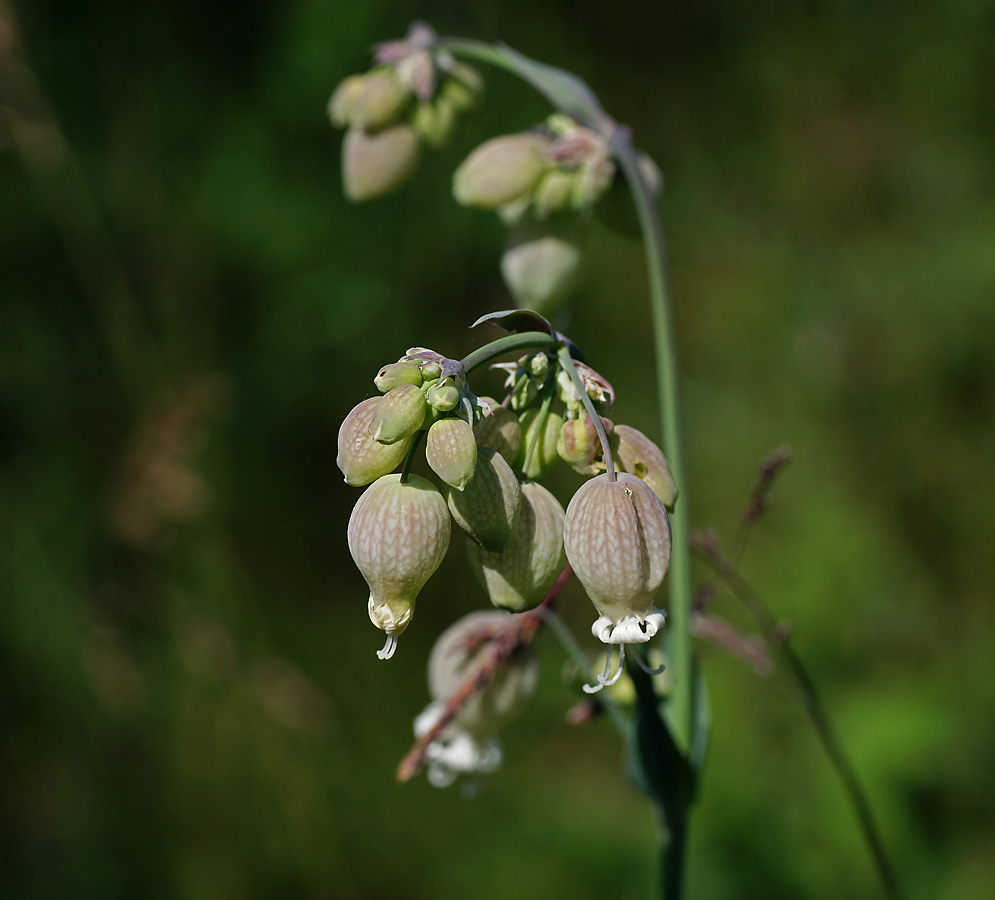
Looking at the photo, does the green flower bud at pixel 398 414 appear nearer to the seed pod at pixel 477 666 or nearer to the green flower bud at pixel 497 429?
the green flower bud at pixel 497 429

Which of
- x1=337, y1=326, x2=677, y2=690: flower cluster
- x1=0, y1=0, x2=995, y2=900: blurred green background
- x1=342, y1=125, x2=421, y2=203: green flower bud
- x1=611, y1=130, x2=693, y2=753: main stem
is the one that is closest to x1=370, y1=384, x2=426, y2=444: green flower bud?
x1=337, y1=326, x2=677, y2=690: flower cluster

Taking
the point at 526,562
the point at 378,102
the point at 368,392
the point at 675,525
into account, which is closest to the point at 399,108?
the point at 378,102

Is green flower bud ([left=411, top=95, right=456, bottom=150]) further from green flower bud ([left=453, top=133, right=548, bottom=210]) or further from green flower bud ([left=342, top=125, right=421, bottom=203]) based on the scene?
green flower bud ([left=453, top=133, right=548, bottom=210])

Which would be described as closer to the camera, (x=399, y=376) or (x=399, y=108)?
(x=399, y=376)

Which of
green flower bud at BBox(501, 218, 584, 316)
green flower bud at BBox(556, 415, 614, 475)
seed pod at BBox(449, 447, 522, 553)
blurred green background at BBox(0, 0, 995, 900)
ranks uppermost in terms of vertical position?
seed pod at BBox(449, 447, 522, 553)

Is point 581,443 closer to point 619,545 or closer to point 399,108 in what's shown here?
point 619,545

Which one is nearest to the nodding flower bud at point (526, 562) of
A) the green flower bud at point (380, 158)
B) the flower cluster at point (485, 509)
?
the flower cluster at point (485, 509)

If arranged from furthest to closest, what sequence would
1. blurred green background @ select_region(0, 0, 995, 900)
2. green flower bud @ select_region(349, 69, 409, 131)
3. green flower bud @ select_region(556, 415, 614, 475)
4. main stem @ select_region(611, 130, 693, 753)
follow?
blurred green background @ select_region(0, 0, 995, 900), green flower bud @ select_region(349, 69, 409, 131), main stem @ select_region(611, 130, 693, 753), green flower bud @ select_region(556, 415, 614, 475)
